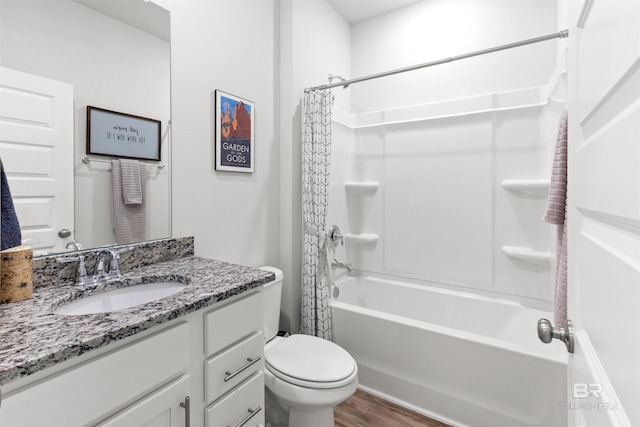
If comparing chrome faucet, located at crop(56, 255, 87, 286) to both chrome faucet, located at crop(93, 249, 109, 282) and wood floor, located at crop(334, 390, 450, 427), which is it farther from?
wood floor, located at crop(334, 390, 450, 427)

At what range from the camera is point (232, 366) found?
1081 mm

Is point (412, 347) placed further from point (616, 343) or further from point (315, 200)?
point (616, 343)

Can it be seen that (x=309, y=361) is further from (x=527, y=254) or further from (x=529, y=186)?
(x=529, y=186)

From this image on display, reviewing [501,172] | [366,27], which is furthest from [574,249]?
[366,27]

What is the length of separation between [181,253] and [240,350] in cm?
65

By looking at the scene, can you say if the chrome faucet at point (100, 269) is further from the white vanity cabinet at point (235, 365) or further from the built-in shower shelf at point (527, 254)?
the built-in shower shelf at point (527, 254)

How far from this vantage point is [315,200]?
7.00 feet

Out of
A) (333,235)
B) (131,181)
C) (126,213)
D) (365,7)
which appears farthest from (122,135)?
(365,7)

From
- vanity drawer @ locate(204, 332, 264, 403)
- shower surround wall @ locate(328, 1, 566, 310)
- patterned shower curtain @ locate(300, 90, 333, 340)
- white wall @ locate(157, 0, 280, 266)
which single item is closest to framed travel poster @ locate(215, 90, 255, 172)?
white wall @ locate(157, 0, 280, 266)

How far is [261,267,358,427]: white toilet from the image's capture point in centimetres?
136

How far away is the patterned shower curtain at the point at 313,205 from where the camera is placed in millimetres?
2102

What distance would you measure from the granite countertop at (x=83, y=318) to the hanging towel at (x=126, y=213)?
0.56 feet

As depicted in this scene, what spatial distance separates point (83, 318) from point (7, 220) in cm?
47

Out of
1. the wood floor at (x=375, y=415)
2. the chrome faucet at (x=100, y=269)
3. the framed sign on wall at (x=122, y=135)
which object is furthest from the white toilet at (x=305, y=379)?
the framed sign on wall at (x=122, y=135)
